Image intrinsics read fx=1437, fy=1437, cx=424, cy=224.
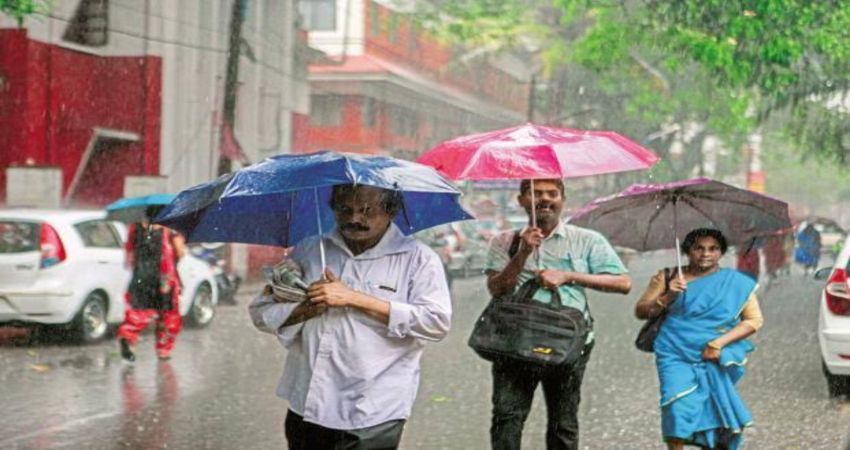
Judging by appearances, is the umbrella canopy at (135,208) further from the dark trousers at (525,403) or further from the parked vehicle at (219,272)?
the dark trousers at (525,403)

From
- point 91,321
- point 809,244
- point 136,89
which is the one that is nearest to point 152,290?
point 91,321

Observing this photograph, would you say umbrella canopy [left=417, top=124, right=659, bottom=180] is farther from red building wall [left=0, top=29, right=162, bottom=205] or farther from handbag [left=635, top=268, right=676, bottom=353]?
red building wall [left=0, top=29, right=162, bottom=205]

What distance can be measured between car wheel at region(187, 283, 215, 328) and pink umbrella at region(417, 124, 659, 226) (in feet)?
35.8

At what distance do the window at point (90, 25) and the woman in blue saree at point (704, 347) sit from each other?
58.1ft

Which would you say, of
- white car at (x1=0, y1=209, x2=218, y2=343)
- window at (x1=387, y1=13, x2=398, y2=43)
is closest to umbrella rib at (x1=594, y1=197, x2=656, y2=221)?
white car at (x1=0, y1=209, x2=218, y2=343)

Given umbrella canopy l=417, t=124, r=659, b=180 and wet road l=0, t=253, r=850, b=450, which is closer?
umbrella canopy l=417, t=124, r=659, b=180

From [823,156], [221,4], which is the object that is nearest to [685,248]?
[823,156]

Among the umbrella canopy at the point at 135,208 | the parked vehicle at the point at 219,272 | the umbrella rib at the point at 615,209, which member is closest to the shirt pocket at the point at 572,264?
the umbrella rib at the point at 615,209

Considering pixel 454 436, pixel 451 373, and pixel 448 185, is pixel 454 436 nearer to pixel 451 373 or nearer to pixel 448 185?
pixel 451 373

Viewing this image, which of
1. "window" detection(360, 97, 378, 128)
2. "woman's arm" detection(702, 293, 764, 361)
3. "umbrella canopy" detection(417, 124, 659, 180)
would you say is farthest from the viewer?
"window" detection(360, 97, 378, 128)

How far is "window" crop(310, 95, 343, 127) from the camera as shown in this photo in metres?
37.3

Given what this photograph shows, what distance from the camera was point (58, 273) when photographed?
13422mm

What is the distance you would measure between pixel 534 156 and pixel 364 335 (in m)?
1.53

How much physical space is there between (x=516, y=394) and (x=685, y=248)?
100cm
